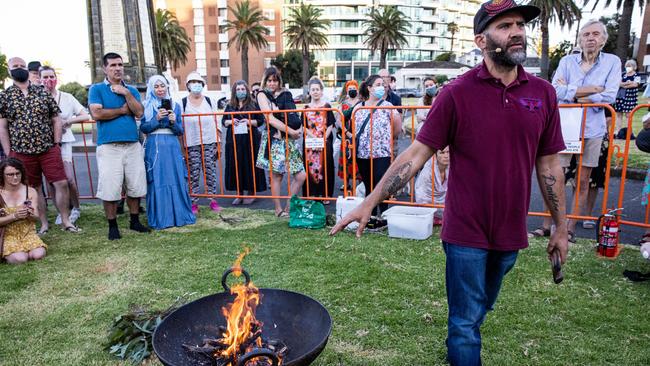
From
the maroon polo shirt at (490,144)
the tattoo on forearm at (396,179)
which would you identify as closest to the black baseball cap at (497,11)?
the maroon polo shirt at (490,144)

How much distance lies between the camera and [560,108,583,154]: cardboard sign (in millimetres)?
5000

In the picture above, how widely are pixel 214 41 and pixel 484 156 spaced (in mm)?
74536

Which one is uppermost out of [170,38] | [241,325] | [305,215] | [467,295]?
[170,38]

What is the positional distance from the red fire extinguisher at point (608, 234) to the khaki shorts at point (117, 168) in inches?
216

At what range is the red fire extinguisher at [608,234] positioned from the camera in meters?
4.44

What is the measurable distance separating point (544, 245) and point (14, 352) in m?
5.12

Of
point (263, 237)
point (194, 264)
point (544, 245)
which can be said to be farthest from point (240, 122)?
point (544, 245)

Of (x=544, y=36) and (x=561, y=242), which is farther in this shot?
(x=544, y=36)

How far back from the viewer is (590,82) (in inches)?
196

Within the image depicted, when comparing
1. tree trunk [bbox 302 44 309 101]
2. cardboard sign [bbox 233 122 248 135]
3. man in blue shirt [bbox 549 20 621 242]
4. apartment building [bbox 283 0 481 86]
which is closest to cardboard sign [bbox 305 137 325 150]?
cardboard sign [bbox 233 122 248 135]

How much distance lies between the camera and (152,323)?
3270 millimetres

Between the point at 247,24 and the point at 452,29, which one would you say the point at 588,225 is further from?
the point at 452,29

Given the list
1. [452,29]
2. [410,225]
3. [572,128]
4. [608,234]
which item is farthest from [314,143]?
[452,29]

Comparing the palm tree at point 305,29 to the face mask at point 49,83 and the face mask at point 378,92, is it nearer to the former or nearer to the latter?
the face mask at point 49,83
